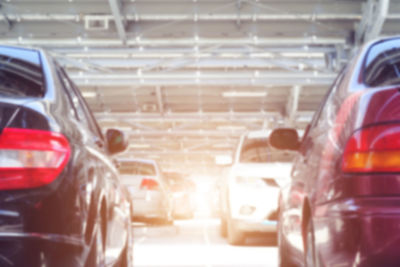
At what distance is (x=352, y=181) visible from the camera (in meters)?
2.52

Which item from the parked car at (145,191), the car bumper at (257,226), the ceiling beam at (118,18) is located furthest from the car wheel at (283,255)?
the ceiling beam at (118,18)

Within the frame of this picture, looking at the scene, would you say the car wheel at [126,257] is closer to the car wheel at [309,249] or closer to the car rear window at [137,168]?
the car wheel at [309,249]

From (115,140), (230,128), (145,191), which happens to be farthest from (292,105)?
(115,140)

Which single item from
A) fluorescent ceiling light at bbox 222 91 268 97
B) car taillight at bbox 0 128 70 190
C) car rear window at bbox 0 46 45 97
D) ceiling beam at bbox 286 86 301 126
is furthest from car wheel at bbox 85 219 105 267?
fluorescent ceiling light at bbox 222 91 268 97

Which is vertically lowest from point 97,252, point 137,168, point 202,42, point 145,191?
point 145,191

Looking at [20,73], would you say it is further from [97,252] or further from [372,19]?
[372,19]

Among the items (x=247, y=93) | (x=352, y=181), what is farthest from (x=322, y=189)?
(x=247, y=93)

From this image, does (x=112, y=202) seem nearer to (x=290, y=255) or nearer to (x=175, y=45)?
(x=290, y=255)

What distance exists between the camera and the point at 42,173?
2.50 m

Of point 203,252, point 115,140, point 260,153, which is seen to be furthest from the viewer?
point 260,153

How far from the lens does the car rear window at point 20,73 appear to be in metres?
2.88

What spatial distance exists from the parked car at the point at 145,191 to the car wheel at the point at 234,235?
4.01 meters

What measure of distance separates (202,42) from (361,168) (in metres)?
13.1

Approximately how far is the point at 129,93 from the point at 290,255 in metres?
18.1
